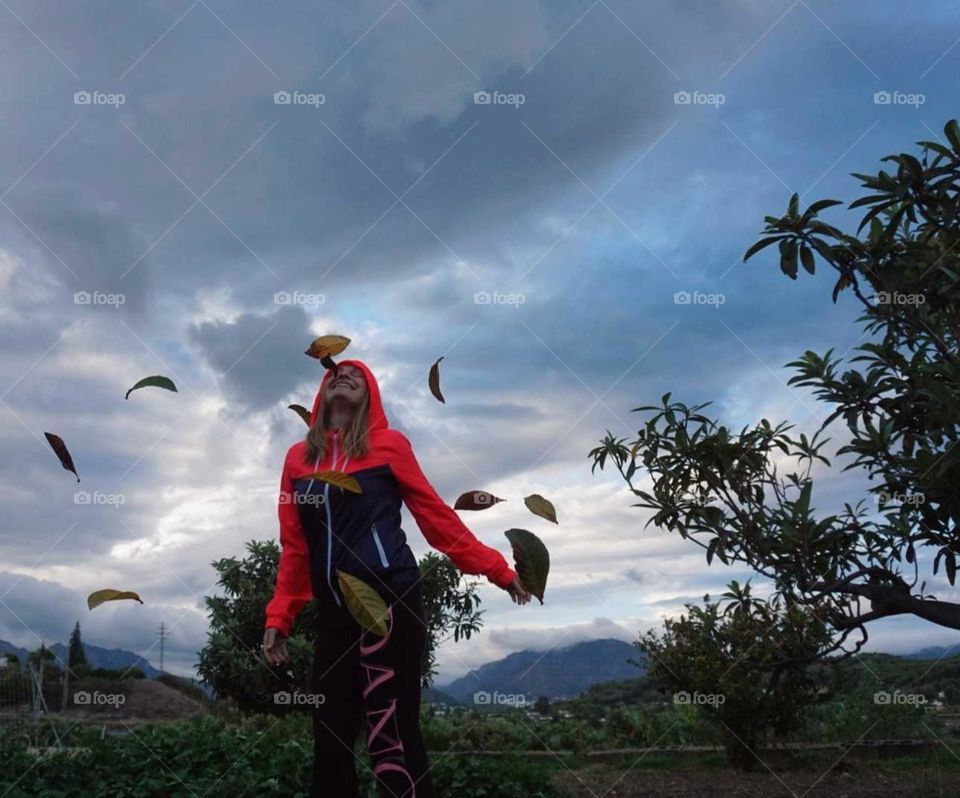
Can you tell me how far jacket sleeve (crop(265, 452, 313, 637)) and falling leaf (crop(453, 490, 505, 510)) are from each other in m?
0.68

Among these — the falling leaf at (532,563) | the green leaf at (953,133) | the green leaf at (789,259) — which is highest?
the green leaf at (953,133)

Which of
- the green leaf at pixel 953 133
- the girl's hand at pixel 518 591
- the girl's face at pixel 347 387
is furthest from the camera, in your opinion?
the green leaf at pixel 953 133

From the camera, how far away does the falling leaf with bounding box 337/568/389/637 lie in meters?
3.41

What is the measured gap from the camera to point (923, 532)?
536cm

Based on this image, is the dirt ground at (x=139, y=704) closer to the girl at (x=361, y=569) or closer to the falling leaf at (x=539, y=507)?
the girl at (x=361, y=569)

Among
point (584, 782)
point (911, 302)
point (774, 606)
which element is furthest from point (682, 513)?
point (584, 782)

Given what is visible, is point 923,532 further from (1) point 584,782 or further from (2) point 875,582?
(1) point 584,782

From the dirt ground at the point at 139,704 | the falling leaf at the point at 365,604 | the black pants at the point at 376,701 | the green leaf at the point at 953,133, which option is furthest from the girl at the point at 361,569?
the dirt ground at the point at 139,704

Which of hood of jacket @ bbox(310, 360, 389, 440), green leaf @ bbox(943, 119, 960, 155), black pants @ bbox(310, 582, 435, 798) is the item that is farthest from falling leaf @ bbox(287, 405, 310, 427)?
green leaf @ bbox(943, 119, 960, 155)

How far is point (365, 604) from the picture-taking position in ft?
11.3

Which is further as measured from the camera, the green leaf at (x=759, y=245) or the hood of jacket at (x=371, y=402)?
the green leaf at (x=759, y=245)

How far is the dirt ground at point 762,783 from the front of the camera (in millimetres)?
6281

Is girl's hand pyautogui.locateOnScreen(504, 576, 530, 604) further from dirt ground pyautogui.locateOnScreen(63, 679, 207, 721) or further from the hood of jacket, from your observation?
dirt ground pyautogui.locateOnScreen(63, 679, 207, 721)

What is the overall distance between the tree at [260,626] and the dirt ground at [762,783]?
256 cm
